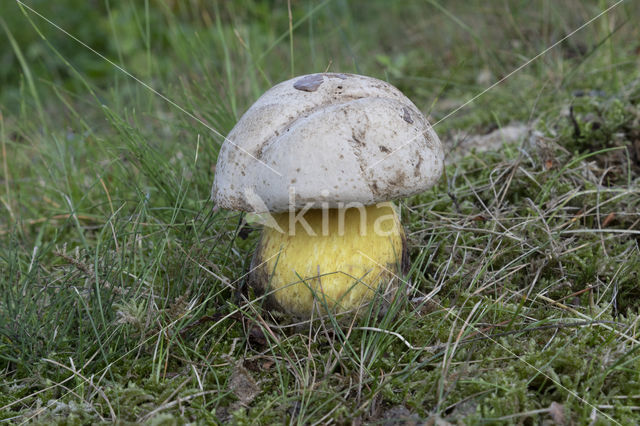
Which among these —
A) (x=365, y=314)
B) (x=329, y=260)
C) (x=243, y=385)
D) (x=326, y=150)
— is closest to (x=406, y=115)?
(x=326, y=150)

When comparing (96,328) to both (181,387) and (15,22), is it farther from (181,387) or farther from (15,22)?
(15,22)

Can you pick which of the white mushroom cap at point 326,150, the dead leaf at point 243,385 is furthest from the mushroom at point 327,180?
the dead leaf at point 243,385

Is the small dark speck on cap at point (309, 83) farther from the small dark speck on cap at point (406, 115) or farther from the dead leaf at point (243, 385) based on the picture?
the dead leaf at point (243, 385)

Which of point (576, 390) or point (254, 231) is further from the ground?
point (254, 231)

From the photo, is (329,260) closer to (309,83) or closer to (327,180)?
(327,180)

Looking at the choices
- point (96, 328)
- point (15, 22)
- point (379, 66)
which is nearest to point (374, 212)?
point (96, 328)

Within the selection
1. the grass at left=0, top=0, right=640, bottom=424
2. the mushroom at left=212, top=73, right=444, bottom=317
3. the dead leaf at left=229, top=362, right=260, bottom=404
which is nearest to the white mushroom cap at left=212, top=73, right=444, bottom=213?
the mushroom at left=212, top=73, right=444, bottom=317

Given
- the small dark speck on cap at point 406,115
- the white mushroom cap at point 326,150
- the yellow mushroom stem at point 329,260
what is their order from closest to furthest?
the white mushroom cap at point 326,150
the small dark speck on cap at point 406,115
the yellow mushroom stem at point 329,260
